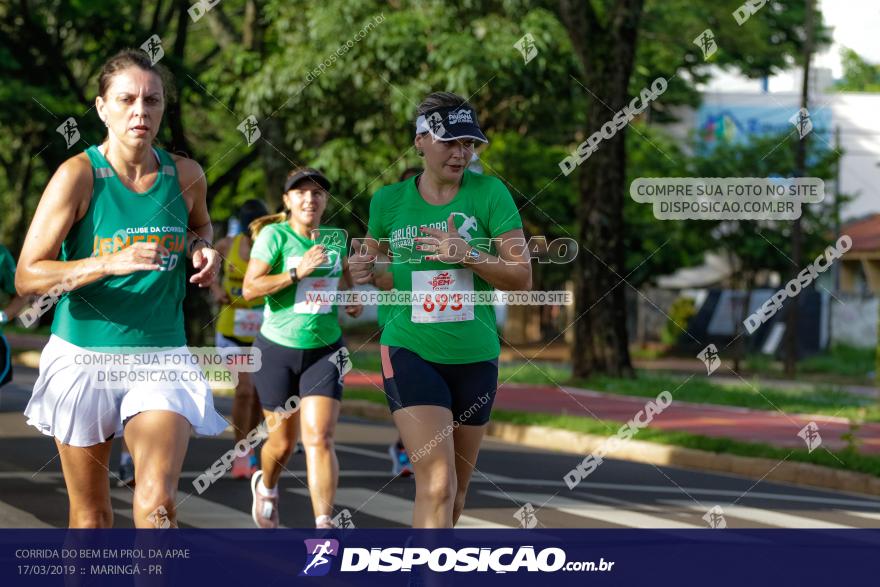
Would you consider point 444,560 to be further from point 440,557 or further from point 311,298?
point 311,298

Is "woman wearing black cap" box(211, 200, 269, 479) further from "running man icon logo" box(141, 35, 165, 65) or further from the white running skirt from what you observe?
the white running skirt

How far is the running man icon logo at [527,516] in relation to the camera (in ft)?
30.2

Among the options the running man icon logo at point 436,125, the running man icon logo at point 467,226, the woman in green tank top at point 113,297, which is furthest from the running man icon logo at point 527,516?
the woman in green tank top at point 113,297

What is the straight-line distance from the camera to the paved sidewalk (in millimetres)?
14891

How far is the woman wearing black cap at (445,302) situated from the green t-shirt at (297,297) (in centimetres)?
213

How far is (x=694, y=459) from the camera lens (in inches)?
542

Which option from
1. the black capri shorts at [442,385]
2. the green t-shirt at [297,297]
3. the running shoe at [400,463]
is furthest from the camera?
→ the running shoe at [400,463]

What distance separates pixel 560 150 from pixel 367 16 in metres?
12.0

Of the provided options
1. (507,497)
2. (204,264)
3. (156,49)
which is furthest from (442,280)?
(156,49)

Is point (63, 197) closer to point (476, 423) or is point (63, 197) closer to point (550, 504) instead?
point (476, 423)

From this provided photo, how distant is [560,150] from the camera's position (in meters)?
35.0

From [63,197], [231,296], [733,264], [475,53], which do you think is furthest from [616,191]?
[63,197]

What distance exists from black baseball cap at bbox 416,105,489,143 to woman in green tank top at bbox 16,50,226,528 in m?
1.16

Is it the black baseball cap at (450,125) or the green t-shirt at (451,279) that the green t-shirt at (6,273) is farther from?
the black baseball cap at (450,125)
